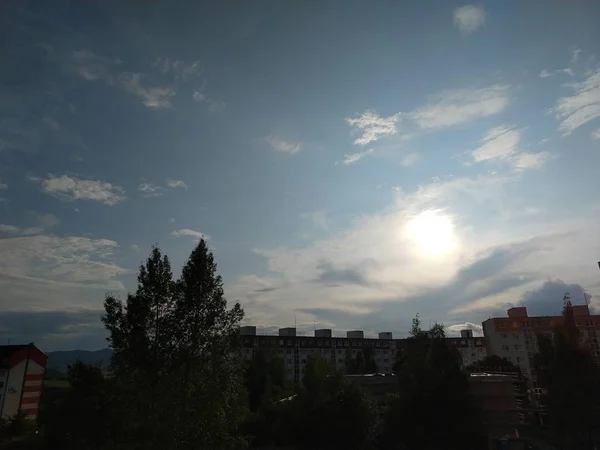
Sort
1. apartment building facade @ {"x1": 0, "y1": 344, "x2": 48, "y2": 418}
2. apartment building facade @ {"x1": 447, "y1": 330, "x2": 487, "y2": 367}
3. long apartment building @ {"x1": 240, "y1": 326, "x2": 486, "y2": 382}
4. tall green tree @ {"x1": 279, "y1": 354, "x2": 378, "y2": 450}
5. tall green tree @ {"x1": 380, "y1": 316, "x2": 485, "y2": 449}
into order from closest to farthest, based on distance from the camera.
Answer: tall green tree @ {"x1": 380, "y1": 316, "x2": 485, "y2": 449}, tall green tree @ {"x1": 279, "y1": 354, "x2": 378, "y2": 450}, apartment building facade @ {"x1": 0, "y1": 344, "x2": 48, "y2": 418}, long apartment building @ {"x1": 240, "y1": 326, "x2": 486, "y2": 382}, apartment building facade @ {"x1": 447, "y1": 330, "x2": 487, "y2": 367}

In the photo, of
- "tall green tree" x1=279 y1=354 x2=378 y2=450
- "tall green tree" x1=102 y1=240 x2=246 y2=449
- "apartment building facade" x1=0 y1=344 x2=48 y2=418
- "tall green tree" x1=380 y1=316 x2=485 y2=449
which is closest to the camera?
"tall green tree" x1=102 y1=240 x2=246 y2=449

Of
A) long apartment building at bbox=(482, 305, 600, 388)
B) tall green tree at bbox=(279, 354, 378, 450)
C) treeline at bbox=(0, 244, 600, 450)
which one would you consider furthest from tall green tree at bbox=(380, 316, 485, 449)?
long apartment building at bbox=(482, 305, 600, 388)

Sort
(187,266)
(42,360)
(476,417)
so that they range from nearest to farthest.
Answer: (187,266) < (476,417) < (42,360)

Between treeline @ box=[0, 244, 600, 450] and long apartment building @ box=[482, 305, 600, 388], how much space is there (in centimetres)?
7327

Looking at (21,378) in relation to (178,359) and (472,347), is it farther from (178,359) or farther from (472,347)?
(472,347)

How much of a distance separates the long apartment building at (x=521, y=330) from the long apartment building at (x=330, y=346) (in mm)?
14339

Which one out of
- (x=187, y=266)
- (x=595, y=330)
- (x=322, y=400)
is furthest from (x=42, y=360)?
(x=595, y=330)

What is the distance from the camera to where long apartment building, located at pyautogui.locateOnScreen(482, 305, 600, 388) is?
101 m

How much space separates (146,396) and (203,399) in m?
2.37

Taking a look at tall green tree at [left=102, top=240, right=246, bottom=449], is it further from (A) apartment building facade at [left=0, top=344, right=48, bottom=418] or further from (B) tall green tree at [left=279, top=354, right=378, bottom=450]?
(A) apartment building facade at [left=0, top=344, right=48, bottom=418]

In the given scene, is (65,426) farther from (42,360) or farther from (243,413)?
(42,360)

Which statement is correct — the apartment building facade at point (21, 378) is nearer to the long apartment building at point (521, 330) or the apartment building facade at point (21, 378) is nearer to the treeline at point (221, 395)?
the treeline at point (221, 395)

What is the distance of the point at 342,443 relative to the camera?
105 ft

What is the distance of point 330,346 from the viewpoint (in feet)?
427
